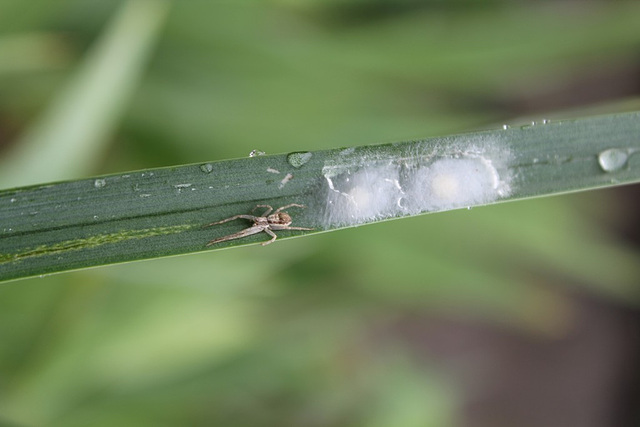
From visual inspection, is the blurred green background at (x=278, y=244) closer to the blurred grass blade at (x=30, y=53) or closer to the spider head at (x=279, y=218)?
the blurred grass blade at (x=30, y=53)

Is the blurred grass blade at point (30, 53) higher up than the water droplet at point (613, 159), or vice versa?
the blurred grass blade at point (30, 53)

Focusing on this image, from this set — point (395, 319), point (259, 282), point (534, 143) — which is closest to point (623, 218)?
point (395, 319)

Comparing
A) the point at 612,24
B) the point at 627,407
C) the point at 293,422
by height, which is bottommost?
the point at 293,422

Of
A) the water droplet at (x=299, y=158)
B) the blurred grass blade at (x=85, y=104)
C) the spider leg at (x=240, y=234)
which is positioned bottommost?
the spider leg at (x=240, y=234)

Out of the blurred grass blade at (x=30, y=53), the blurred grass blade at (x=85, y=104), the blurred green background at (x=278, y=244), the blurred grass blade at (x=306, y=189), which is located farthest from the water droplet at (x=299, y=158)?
the blurred grass blade at (x=30, y=53)

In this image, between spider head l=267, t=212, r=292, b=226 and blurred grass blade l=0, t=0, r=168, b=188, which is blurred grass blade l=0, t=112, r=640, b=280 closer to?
spider head l=267, t=212, r=292, b=226

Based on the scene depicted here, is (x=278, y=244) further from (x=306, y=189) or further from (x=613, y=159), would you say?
(x=613, y=159)

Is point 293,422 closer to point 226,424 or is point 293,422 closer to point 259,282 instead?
point 226,424
